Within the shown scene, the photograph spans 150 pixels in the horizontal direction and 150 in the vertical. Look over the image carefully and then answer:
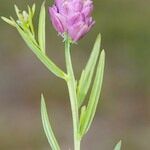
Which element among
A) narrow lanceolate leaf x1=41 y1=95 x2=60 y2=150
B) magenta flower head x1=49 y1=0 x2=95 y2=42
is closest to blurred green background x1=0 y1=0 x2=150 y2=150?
narrow lanceolate leaf x1=41 y1=95 x2=60 y2=150

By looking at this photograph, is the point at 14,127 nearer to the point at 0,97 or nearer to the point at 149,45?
the point at 0,97

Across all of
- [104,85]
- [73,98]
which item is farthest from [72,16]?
[104,85]

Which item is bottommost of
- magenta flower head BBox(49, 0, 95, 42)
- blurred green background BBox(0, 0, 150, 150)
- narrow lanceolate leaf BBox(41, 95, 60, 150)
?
blurred green background BBox(0, 0, 150, 150)

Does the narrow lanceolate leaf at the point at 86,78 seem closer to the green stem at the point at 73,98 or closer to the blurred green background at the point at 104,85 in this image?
the green stem at the point at 73,98

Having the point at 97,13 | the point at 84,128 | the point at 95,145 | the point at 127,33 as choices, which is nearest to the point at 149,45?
the point at 127,33

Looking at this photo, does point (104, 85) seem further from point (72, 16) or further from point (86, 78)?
point (72, 16)

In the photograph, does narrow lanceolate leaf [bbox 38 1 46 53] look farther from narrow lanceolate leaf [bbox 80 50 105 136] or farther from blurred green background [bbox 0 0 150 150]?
blurred green background [bbox 0 0 150 150]

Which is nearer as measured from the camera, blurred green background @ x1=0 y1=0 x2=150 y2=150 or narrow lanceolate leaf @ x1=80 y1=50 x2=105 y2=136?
narrow lanceolate leaf @ x1=80 y1=50 x2=105 y2=136
